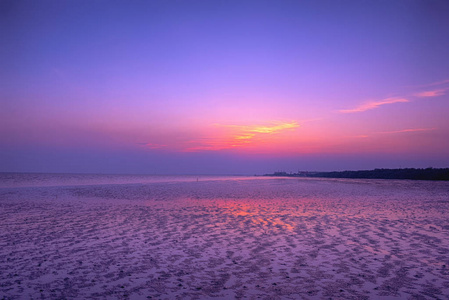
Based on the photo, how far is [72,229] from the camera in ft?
40.1

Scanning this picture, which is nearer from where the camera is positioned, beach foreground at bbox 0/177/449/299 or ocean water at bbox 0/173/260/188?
beach foreground at bbox 0/177/449/299

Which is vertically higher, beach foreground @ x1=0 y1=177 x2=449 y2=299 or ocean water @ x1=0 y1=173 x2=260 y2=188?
beach foreground @ x1=0 y1=177 x2=449 y2=299

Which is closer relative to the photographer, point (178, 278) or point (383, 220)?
point (178, 278)

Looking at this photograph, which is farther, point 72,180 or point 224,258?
point 72,180

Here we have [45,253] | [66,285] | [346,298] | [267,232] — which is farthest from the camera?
[267,232]

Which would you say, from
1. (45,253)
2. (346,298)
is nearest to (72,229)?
(45,253)

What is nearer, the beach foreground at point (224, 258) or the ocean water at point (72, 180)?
the beach foreground at point (224, 258)

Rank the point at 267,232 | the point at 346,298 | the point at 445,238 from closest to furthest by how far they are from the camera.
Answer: the point at 346,298 < the point at 445,238 < the point at 267,232

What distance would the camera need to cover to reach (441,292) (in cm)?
588

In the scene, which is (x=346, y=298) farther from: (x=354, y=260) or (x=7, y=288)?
(x=7, y=288)

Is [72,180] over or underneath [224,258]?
underneath

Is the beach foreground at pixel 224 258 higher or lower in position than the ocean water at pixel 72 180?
higher

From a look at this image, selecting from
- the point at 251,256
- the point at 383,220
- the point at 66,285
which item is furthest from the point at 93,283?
the point at 383,220

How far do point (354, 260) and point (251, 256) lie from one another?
8.87 feet
